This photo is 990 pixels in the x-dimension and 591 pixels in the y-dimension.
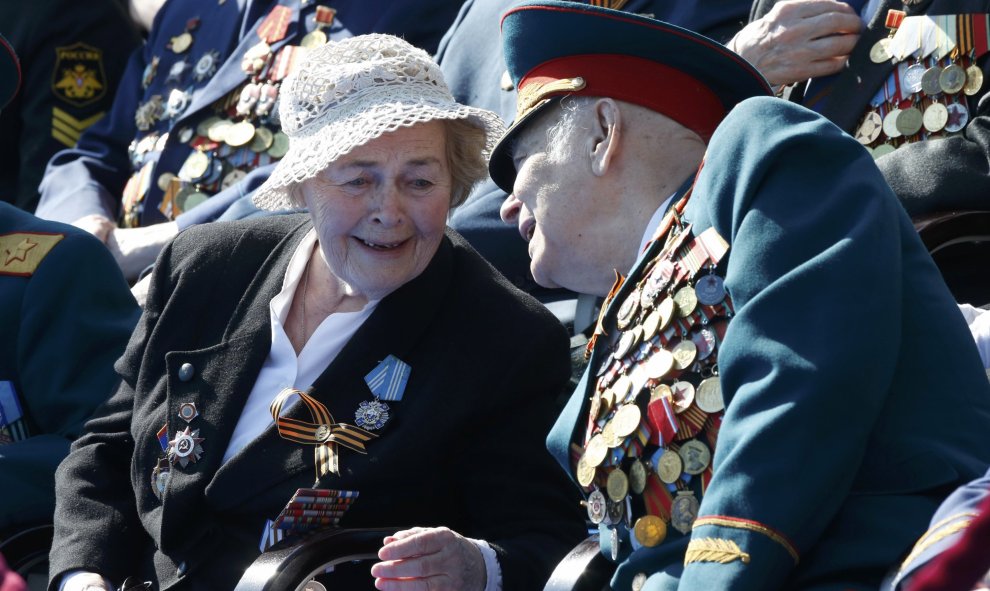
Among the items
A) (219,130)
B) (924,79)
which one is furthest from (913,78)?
(219,130)

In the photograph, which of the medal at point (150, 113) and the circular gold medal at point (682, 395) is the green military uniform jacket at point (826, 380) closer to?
the circular gold medal at point (682, 395)

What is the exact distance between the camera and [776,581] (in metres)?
1.96

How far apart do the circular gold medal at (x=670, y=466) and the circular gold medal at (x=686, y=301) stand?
223 mm

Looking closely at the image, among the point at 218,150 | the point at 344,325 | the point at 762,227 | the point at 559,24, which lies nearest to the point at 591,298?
the point at 344,325

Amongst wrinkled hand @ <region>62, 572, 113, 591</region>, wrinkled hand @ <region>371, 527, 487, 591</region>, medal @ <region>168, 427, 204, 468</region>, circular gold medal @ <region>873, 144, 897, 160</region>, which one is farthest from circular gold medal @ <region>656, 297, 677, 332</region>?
wrinkled hand @ <region>62, 572, 113, 591</region>

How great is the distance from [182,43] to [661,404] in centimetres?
346

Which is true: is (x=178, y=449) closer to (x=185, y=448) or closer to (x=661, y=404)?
(x=185, y=448)

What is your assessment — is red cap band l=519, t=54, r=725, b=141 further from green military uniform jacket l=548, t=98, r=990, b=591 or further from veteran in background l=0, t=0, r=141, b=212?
veteran in background l=0, t=0, r=141, b=212

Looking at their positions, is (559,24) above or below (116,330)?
above

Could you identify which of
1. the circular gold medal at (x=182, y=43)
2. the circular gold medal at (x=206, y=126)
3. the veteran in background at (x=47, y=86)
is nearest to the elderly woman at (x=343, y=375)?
the circular gold medal at (x=206, y=126)

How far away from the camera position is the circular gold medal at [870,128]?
138 inches

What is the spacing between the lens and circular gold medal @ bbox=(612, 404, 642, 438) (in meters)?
2.35

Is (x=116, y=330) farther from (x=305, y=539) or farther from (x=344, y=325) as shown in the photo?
(x=305, y=539)

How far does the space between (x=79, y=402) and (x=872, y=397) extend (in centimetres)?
222
